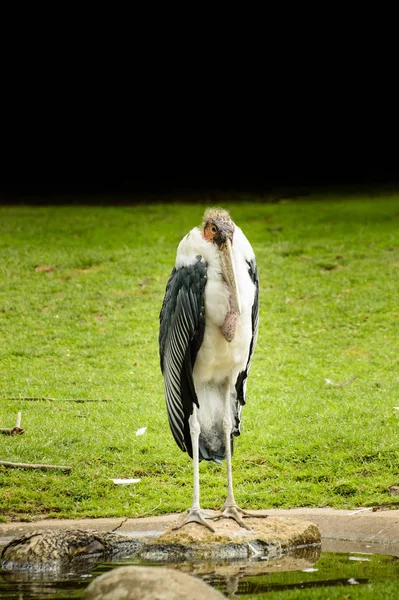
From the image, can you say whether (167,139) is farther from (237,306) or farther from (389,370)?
(237,306)

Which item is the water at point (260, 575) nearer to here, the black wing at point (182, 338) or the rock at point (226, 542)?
the rock at point (226, 542)

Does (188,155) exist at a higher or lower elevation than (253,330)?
higher

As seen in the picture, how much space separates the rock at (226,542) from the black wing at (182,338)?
568 mm

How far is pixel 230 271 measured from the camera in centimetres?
554

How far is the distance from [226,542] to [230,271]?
4.57ft

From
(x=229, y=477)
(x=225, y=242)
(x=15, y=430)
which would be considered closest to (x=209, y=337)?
(x=225, y=242)

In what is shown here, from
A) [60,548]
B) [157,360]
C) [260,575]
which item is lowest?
[260,575]

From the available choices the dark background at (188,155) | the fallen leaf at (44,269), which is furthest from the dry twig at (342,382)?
the dark background at (188,155)

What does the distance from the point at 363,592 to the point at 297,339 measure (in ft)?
19.9

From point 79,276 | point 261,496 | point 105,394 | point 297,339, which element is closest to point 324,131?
point 79,276

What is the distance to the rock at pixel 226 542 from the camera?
5.50 metres

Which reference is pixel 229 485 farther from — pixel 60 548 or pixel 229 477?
pixel 60 548

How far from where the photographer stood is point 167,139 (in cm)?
1931

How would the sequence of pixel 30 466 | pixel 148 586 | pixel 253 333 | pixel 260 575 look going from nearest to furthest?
pixel 148 586 → pixel 260 575 → pixel 253 333 → pixel 30 466
